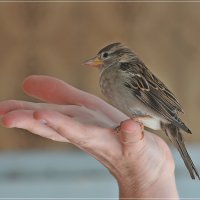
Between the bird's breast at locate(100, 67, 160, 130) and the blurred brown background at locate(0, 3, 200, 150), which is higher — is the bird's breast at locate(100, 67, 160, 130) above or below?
below

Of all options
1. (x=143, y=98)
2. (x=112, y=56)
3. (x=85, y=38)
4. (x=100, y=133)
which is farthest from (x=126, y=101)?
(x=85, y=38)

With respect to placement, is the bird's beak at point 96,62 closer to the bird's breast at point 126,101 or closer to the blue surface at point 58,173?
the bird's breast at point 126,101

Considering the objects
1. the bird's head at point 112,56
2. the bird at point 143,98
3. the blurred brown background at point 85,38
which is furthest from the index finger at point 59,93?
the blurred brown background at point 85,38

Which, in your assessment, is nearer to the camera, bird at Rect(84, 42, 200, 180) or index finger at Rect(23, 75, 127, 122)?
index finger at Rect(23, 75, 127, 122)

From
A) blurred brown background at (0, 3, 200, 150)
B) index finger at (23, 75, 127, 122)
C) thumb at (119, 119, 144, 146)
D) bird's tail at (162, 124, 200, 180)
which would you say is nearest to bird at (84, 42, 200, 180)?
bird's tail at (162, 124, 200, 180)

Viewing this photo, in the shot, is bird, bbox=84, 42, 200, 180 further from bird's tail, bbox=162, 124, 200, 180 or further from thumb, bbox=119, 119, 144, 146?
thumb, bbox=119, 119, 144, 146

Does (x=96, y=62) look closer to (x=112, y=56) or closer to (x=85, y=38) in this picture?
(x=112, y=56)
